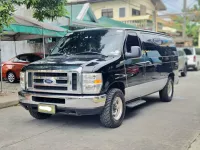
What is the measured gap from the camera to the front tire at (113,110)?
19.0 feet

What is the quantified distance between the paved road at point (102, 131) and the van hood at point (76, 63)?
1281 mm

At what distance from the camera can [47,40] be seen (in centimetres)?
1850

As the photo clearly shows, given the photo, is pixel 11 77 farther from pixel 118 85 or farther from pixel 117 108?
pixel 117 108

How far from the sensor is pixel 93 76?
545cm

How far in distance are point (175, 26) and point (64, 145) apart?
Answer: 1974 inches

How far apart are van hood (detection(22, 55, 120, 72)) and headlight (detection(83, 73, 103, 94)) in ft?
0.34

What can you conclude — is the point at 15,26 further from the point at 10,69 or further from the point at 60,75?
the point at 60,75

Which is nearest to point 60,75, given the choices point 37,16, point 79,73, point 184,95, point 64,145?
point 79,73

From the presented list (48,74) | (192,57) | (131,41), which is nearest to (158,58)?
(131,41)

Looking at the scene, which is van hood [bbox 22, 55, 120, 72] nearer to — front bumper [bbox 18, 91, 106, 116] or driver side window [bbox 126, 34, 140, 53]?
front bumper [bbox 18, 91, 106, 116]

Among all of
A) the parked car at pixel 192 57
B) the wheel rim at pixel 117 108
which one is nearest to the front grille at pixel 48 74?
the wheel rim at pixel 117 108

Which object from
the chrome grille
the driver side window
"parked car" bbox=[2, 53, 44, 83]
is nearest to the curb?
the chrome grille

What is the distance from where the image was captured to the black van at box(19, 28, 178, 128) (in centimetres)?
552

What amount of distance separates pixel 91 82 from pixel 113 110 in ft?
3.16
